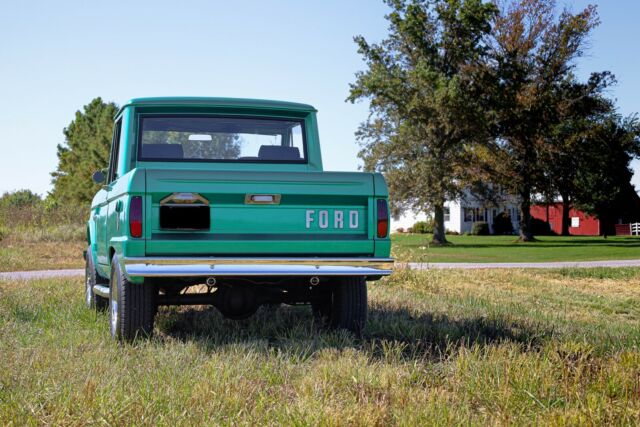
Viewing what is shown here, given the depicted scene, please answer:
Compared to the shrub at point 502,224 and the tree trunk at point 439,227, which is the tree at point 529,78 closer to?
the tree trunk at point 439,227

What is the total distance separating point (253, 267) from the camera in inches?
256

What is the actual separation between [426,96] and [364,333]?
3358 cm

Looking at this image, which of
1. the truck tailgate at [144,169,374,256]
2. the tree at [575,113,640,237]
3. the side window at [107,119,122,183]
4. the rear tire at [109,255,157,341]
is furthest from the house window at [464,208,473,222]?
the rear tire at [109,255,157,341]

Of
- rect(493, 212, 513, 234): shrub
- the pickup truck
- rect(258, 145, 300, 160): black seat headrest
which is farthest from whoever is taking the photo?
rect(493, 212, 513, 234): shrub

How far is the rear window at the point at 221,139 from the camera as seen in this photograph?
7836 mm

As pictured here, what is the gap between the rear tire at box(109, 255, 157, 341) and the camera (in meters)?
6.72

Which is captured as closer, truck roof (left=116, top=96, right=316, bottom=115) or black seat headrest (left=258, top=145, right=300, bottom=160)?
truck roof (left=116, top=96, right=316, bottom=115)

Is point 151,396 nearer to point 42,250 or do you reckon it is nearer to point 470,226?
point 42,250

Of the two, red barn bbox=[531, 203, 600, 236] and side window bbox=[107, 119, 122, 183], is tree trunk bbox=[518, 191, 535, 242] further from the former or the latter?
side window bbox=[107, 119, 122, 183]

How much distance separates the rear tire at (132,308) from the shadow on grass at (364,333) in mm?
466

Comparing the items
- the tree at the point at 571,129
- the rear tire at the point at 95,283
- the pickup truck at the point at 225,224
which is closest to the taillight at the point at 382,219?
the pickup truck at the point at 225,224

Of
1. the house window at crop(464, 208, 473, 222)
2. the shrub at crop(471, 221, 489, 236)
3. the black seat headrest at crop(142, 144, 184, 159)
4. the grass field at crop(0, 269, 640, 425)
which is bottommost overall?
the grass field at crop(0, 269, 640, 425)

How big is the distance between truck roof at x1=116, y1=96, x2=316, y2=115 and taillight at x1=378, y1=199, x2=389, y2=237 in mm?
1823

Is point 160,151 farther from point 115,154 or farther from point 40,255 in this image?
point 40,255
